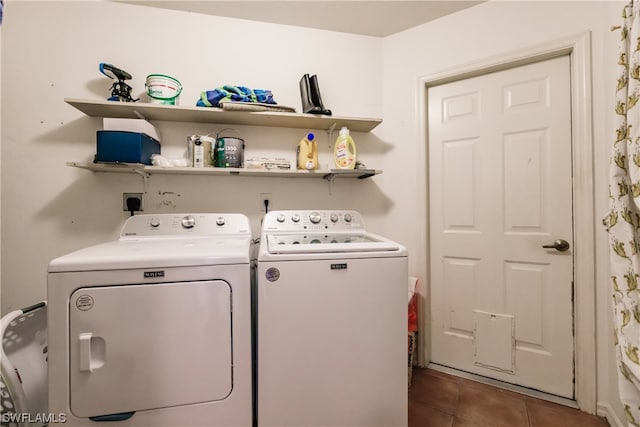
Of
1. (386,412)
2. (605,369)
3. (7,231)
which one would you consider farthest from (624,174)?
(7,231)

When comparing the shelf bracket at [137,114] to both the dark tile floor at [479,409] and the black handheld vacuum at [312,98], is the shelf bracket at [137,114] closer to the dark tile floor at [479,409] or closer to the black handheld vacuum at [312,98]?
the black handheld vacuum at [312,98]

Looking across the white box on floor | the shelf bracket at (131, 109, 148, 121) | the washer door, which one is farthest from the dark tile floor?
the shelf bracket at (131, 109, 148, 121)

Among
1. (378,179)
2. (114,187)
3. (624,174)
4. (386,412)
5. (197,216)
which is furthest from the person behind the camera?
(378,179)

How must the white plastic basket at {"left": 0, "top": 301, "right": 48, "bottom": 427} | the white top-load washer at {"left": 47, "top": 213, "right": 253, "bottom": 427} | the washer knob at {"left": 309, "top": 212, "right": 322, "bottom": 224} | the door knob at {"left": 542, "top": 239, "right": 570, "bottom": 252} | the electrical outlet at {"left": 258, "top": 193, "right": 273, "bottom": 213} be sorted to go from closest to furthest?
the white top-load washer at {"left": 47, "top": 213, "right": 253, "bottom": 427} → the white plastic basket at {"left": 0, "top": 301, "right": 48, "bottom": 427} → the door knob at {"left": 542, "top": 239, "right": 570, "bottom": 252} → the washer knob at {"left": 309, "top": 212, "right": 322, "bottom": 224} → the electrical outlet at {"left": 258, "top": 193, "right": 273, "bottom": 213}

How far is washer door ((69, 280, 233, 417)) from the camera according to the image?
0.97 meters

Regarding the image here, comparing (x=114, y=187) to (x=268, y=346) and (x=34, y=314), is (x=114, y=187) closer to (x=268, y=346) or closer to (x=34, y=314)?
(x=34, y=314)

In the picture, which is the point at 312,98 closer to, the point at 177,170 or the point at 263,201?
the point at 263,201

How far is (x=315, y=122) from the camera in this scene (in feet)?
6.02

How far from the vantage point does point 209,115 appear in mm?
1684

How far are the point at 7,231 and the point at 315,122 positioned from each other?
2.07 metres

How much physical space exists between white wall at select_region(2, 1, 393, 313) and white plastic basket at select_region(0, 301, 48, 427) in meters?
0.50

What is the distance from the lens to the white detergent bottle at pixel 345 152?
5.82 ft

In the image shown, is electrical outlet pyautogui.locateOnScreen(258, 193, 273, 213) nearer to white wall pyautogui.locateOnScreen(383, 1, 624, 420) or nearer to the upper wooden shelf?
the upper wooden shelf

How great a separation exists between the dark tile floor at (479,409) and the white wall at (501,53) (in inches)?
8.6
